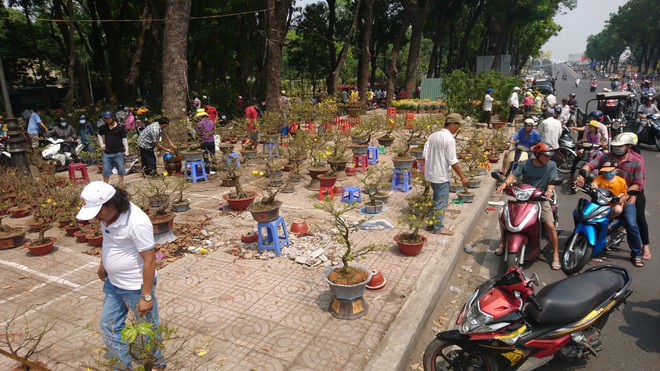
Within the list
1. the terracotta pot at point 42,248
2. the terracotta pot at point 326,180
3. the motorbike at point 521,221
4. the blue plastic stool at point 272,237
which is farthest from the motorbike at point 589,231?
the terracotta pot at point 42,248

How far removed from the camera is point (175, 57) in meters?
11.8

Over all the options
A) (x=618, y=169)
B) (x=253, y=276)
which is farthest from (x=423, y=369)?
(x=618, y=169)

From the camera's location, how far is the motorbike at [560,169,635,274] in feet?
17.3

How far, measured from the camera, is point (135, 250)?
3139 mm

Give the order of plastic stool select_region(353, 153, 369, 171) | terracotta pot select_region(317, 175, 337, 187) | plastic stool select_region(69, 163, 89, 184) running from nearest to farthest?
terracotta pot select_region(317, 175, 337, 187) → plastic stool select_region(69, 163, 89, 184) → plastic stool select_region(353, 153, 369, 171)

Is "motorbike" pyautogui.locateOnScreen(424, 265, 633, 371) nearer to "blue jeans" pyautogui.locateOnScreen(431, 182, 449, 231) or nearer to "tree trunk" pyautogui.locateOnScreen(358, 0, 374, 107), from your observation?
"blue jeans" pyautogui.locateOnScreen(431, 182, 449, 231)

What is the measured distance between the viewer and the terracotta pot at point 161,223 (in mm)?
6141

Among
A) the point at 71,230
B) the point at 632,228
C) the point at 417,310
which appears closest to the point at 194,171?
the point at 71,230

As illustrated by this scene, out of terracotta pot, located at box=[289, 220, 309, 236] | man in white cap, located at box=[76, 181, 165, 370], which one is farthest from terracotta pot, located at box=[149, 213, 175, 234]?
man in white cap, located at box=[76, 181, 165, 370]

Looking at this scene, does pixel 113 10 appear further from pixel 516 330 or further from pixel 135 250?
pixel 516 330

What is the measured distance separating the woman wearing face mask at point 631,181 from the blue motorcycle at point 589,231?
25 centimetres

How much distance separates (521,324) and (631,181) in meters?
3.65

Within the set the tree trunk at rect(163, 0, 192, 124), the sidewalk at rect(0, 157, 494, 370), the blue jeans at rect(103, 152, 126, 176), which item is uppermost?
the tree trunk at rect(163, 0, 192, 124)

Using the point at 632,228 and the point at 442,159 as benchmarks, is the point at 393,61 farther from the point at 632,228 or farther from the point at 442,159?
the point at 632,228
